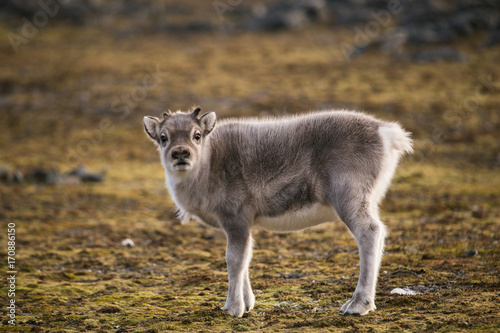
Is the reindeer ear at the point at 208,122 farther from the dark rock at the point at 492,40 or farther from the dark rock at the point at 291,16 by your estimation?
the dark rock at the point at 291,16

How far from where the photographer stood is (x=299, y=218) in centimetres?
1040

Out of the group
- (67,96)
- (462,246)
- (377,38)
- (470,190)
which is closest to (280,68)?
(377,38)

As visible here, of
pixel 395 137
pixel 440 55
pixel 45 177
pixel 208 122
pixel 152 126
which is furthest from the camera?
pixel 440 55

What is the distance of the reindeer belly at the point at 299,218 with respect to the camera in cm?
1034

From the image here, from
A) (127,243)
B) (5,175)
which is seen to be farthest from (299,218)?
(5,175)

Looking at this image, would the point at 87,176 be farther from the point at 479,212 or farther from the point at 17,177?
the point at 479,212

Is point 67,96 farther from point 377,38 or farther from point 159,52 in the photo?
point 377,38

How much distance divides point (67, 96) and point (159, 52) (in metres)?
24.9

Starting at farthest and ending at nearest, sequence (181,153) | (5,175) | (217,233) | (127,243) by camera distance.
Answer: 1. (5,175)
2. (217,233)
3. (127,243)
4. (181,153)

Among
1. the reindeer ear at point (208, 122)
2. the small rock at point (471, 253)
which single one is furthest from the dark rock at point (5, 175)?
the small rock at point (471, 253)

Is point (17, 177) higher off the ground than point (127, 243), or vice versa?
point (17, 177)

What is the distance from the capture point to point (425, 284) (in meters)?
11.4

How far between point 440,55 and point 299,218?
2262 inches

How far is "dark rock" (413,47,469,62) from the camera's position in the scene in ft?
201
